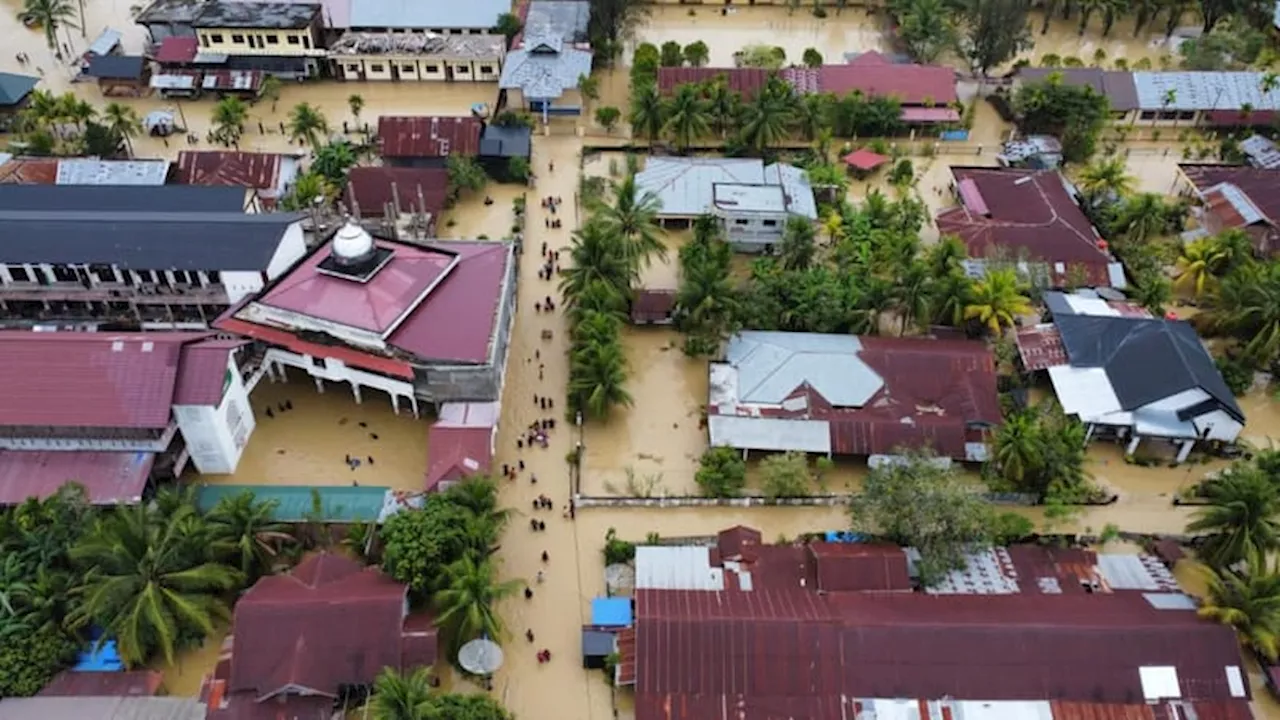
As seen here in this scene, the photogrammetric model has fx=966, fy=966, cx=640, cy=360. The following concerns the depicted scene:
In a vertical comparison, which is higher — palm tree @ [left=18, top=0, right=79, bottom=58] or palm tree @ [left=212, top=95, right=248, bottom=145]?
palm tree @ [left=18, top=0, right=79, bottom=58]

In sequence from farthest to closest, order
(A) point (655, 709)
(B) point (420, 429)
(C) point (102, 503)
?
(B) point (420, 429)
(C) point (102, 503)
(A) point (655, 709)

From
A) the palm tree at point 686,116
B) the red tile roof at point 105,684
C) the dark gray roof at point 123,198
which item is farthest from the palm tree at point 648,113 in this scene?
the red tile roof at point 105,684

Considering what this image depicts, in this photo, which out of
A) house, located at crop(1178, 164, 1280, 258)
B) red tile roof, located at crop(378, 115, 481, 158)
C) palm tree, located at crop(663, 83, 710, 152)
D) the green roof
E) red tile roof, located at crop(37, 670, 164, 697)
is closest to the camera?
red tile roof, located at crop(37, 670, 164, 697)

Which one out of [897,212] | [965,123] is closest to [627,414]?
[897,212]

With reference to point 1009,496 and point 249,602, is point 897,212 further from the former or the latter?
point 249,602

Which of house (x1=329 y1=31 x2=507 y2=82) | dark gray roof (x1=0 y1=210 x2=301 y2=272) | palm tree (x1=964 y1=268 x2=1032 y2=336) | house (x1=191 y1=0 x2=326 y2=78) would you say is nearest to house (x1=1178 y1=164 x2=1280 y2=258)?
palm tree (x1=964 y1=268 x2=1032 y2=336)

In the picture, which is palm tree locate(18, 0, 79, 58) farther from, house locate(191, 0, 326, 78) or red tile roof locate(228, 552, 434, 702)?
red tile roof locate(228, 552, 434, 702)

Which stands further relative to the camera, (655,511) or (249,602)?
(655,511)
